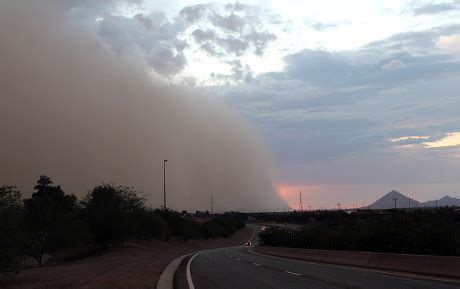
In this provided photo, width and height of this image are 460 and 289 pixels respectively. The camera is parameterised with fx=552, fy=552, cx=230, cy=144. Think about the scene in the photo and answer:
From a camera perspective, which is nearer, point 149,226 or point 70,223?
point 70,223

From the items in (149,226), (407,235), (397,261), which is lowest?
(397,261)

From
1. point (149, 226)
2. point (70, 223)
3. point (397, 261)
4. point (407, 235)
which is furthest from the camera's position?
point (149, 226)

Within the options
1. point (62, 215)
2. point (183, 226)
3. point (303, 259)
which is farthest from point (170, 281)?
point (183, 226)

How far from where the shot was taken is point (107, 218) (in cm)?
5897

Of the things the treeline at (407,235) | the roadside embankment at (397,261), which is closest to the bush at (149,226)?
the treeline at (407,235)

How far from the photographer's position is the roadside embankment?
21.1 m

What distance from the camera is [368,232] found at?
35.5 m

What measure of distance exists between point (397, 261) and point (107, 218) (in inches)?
1550

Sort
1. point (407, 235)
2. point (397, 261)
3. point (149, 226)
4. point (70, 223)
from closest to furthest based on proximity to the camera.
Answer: point (397, 261)
point (407, 235)
point (70, 223)
point (149, 226)

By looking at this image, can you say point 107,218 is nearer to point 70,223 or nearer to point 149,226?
point 70,223

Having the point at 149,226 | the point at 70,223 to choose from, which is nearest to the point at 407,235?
Result: the point at 70,223

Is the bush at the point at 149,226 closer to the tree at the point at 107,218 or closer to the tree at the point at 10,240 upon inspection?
the tree at the point at 107,218

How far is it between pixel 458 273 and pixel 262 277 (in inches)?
310

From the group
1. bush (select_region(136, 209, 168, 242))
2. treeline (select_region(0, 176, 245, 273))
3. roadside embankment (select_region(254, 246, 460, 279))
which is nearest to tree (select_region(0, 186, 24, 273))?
treeline (select_region(0, 176, 245, 273))
